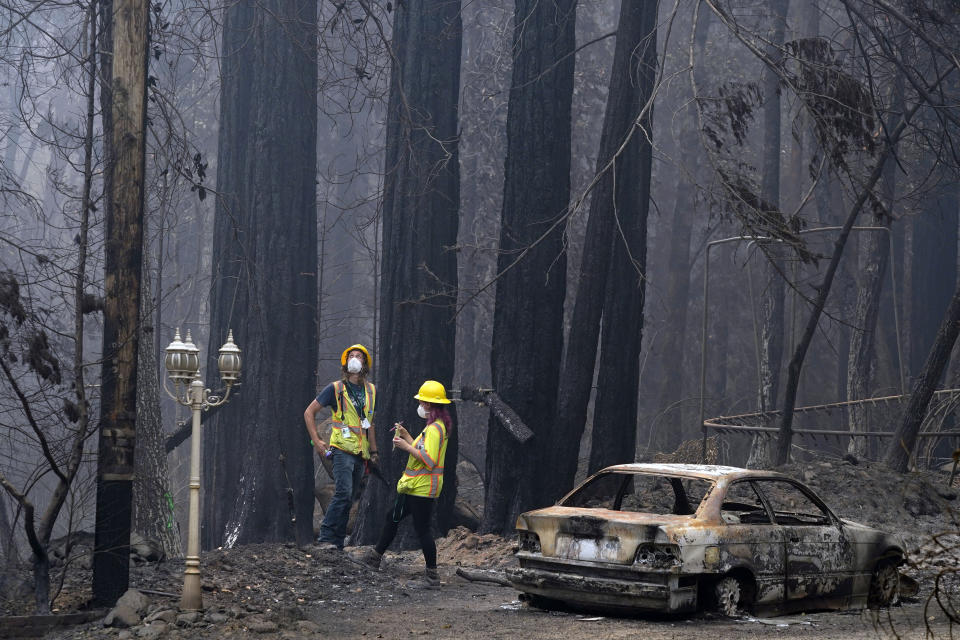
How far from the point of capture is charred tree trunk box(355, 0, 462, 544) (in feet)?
51.3

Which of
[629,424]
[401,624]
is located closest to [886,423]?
[629,424]

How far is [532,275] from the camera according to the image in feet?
50.4

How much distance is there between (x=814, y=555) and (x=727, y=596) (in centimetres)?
117

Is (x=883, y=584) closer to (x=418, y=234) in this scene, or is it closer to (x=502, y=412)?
(x=502, y=412)

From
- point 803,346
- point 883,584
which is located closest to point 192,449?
point 883,584

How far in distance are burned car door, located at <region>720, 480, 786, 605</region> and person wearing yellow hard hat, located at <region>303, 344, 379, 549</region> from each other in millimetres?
3848

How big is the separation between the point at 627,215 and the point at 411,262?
296cm

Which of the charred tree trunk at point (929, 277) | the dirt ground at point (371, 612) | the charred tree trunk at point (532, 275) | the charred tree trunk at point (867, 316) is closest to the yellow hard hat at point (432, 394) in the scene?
the dirt ground at point (371, 612)

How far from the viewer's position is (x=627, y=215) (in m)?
16.4

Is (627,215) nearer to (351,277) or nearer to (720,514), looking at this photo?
(720,514)

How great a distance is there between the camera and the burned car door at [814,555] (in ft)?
Answer: 31.4

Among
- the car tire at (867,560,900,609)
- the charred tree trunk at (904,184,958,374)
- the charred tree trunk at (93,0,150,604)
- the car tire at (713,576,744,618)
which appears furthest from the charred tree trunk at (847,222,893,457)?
the charred tree trunk at (93,0,150,604)

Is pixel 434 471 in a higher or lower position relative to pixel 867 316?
lower

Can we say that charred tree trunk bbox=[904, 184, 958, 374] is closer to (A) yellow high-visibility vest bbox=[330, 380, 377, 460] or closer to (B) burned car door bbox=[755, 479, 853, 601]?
(B) burned car door bbox=[755, 479, 853, 601]
